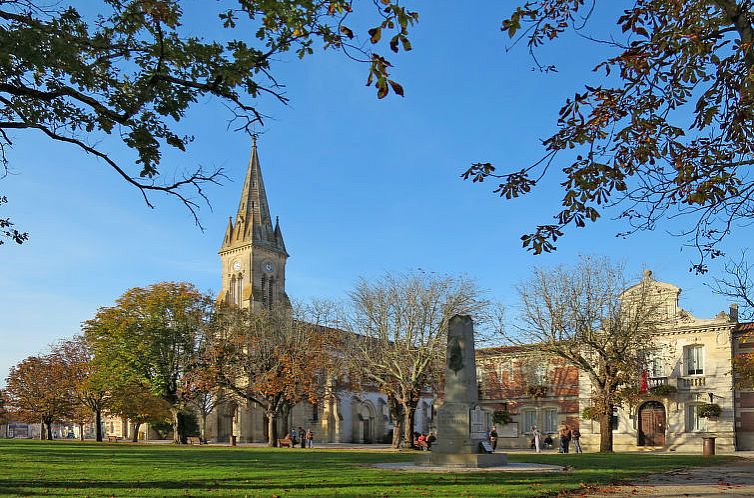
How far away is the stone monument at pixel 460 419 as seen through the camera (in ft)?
75.8

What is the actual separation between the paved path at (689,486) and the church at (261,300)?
49.1 metres

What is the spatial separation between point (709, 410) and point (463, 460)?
30644mm

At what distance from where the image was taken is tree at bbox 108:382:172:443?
5025cm

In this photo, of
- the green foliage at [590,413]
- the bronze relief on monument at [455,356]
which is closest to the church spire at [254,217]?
the green foliage at [590,413]

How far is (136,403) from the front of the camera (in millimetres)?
50375

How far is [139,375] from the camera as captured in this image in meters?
53.8

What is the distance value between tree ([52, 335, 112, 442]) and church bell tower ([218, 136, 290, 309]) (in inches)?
874

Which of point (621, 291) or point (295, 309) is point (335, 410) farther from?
point (621, 291)

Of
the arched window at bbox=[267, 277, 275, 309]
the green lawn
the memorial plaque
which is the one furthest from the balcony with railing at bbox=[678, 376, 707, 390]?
the arched window at bbox=[267, 277, 275, 309]

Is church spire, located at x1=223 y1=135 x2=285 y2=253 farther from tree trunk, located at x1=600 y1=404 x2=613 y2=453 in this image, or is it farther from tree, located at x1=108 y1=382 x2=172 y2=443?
tree trunk, located at x1=600 y1=404 x2=613 y2=453

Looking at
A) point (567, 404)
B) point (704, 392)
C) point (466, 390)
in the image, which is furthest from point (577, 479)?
point (567, 404)

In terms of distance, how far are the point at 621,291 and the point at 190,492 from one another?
34.3m

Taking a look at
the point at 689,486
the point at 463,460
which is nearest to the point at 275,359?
the point at 463,460

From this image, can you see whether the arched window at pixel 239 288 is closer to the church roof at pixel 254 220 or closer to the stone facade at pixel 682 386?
the church roof at pixel 254 220
